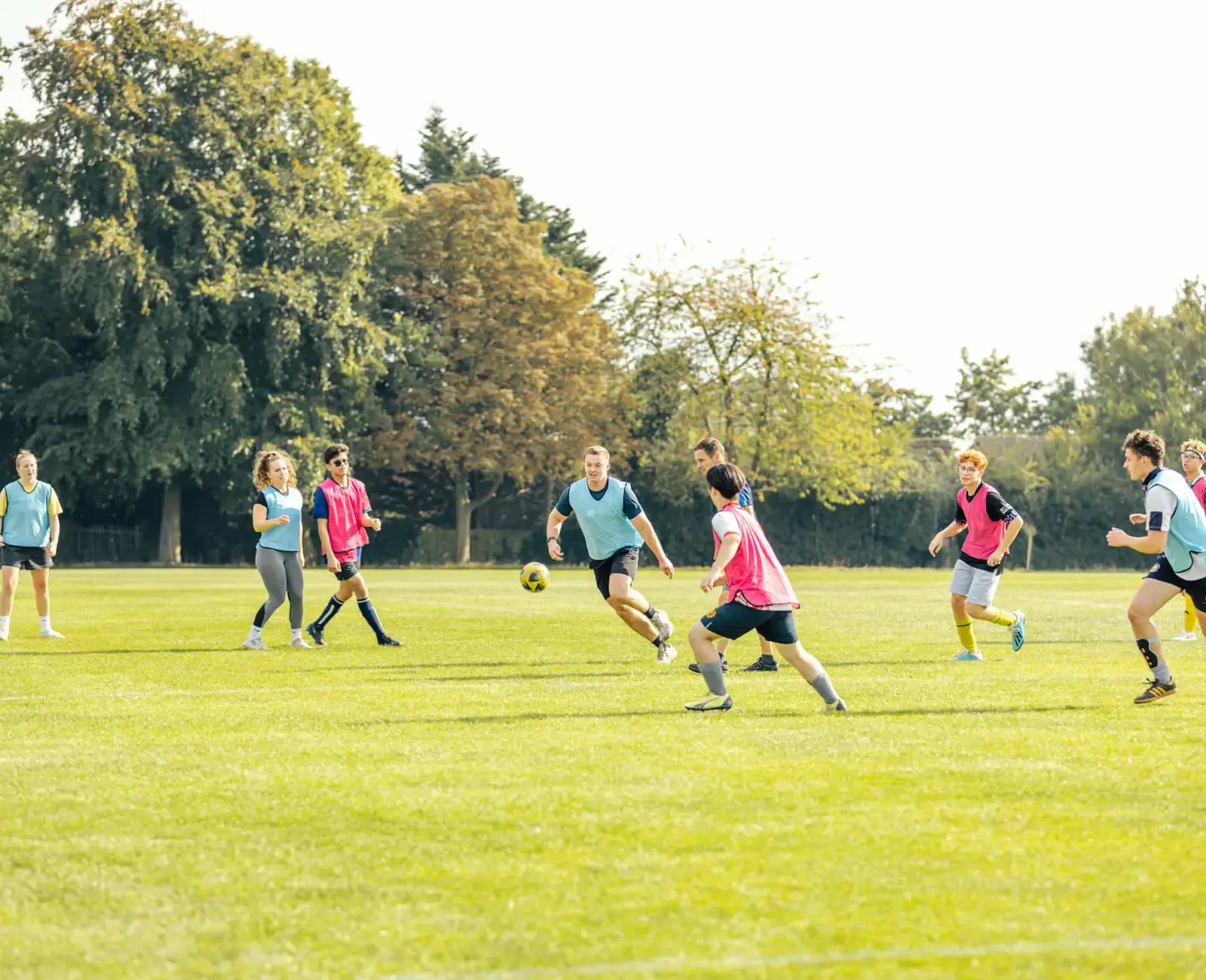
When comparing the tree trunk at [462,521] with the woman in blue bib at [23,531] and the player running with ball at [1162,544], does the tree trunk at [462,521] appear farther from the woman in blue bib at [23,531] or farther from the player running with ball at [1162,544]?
the player running with ball at [1162,544]

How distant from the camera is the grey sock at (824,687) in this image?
33.2 ft

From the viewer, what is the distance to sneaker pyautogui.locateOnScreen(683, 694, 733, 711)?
10312 mm

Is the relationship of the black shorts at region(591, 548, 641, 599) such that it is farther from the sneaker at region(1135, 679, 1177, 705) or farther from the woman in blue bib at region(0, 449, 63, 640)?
the woman in blue bib at region(0, 449, 63, 640)

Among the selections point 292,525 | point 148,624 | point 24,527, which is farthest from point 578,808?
point 148,624

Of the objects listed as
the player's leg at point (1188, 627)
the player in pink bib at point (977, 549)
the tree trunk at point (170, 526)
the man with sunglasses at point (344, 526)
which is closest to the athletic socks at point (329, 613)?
the man with sunglasses at point (344, 526)

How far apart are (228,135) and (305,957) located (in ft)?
161

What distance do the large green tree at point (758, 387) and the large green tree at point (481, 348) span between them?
104 inches

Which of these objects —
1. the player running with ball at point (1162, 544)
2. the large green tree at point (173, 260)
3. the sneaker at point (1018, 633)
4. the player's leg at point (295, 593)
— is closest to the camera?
the player running with ball at point (1162, 544)

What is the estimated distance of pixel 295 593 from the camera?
16.1 meters

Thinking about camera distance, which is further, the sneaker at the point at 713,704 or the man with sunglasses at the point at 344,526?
the man with sunglasses at the point at 344,526

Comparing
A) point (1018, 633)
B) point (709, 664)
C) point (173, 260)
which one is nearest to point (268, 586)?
point (709, 664)

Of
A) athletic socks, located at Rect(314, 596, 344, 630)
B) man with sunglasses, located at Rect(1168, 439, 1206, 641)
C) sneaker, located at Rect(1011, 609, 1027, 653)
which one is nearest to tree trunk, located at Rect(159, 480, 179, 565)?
athletic socks, located at Rect(314, 596, 344, 630)

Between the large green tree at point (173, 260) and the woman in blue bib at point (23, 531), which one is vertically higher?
the large green tree at point (173, 260)

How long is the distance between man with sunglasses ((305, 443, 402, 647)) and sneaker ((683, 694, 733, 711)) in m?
6.26
